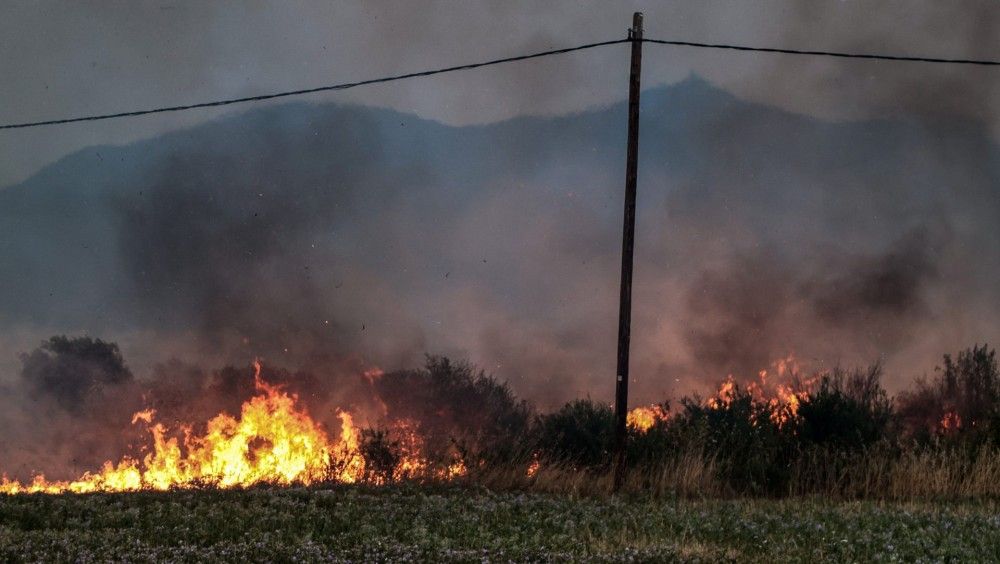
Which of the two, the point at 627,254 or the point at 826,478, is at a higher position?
the point at 627,254

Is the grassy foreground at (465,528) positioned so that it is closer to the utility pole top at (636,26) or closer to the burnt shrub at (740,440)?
the burnt shrub at (740,440)

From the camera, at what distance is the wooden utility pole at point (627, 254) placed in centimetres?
2134

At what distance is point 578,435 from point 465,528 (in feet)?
33.7

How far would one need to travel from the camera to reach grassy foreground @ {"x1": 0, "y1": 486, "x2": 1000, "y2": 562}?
12312mm

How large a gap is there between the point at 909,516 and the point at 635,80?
10.4m

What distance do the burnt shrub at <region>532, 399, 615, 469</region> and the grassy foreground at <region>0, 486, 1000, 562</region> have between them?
4.48 m

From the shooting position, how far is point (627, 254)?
2180 centimetres

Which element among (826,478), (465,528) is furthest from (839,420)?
(465,528)

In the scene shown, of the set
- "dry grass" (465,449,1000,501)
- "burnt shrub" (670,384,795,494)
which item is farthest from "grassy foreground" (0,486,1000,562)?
"burnt shrub" (670,384,795,494)

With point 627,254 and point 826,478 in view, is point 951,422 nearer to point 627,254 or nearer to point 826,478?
point 826,478

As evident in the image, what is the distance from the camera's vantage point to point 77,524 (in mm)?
15156

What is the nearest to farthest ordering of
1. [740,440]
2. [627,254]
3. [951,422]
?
1. [627,254]
2. [740,440]
3. [951,422]

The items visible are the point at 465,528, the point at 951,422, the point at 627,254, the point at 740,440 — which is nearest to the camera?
the point at 465,528

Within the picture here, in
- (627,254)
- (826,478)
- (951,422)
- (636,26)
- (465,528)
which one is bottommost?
(465,528)
